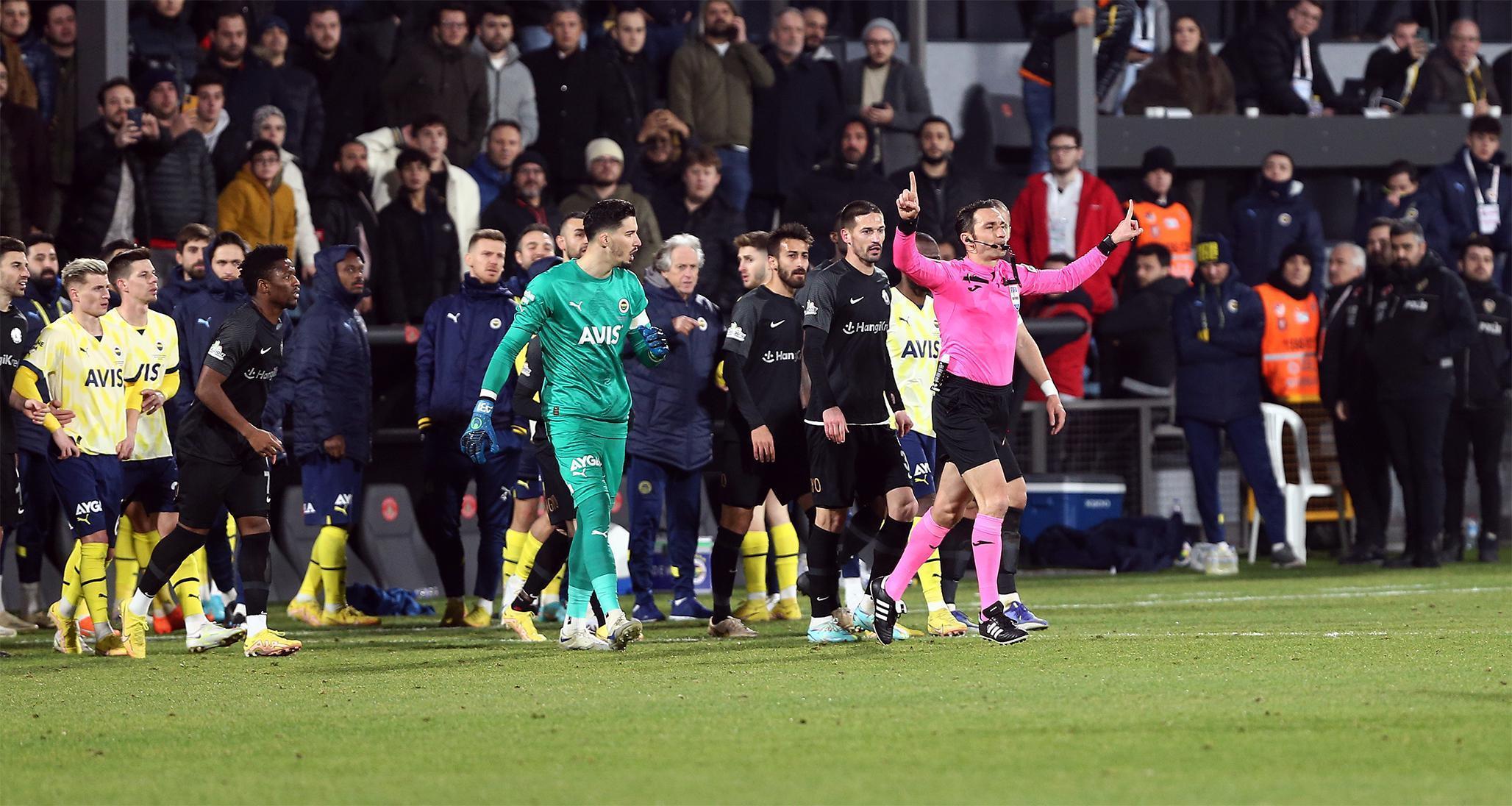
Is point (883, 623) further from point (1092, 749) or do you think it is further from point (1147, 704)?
point (1092, 749)

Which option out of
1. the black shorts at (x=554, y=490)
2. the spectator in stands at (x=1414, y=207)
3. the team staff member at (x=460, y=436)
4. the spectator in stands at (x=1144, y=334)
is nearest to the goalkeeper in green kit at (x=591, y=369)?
the black shorts at (x=554, y=490)

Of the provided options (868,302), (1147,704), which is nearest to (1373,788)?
(1147,704)

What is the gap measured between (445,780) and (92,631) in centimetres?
527

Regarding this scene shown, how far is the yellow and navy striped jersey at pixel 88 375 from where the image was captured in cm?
1044

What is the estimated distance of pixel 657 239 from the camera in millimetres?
14906

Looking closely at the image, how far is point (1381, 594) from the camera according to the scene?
1277 cm

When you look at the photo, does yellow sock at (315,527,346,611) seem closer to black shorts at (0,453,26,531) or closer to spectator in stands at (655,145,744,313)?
black shorts at (0,453,26,531)

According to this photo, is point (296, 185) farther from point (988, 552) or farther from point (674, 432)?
point (988, 552)

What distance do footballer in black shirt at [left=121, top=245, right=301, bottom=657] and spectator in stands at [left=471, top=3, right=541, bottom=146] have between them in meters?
6.18

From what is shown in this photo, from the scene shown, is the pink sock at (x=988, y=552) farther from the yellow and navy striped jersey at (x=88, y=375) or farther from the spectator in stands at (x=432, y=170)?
the spectator in stands at (x=432, y=170)

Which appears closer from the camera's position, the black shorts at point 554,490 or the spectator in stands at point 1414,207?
the black shorts at point 554,490

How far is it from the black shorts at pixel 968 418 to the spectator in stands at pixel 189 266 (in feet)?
15.9

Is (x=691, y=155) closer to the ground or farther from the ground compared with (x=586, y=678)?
farther from the ground

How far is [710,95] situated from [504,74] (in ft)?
5.29
